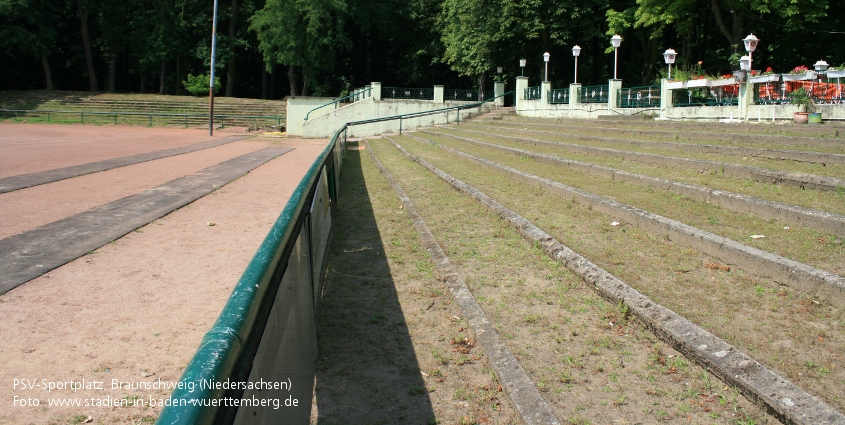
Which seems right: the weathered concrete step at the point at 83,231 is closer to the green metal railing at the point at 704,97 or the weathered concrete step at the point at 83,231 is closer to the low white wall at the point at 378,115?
the green metal railing at the point at 704,97

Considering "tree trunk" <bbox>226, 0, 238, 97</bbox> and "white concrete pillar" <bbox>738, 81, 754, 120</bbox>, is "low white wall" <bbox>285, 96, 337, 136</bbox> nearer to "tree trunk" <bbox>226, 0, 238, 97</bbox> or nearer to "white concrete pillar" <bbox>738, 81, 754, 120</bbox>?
"tree trunk" <bbox>226, 0, 238, 97</bbox>

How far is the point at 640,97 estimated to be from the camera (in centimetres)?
2334

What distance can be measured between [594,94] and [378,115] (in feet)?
55.3

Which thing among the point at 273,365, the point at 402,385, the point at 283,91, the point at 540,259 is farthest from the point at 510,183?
the point at 283,91

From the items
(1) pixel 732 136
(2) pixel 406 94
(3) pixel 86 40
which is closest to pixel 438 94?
(2) pixel 406 94

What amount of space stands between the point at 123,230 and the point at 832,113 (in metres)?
14.8

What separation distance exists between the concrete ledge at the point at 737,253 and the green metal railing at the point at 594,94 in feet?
58.7

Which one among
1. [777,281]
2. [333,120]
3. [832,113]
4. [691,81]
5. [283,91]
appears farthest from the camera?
[283,91]

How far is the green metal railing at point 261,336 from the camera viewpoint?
1.50 metres

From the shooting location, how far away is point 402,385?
4082 mm

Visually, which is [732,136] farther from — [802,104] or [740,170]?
[740,170]

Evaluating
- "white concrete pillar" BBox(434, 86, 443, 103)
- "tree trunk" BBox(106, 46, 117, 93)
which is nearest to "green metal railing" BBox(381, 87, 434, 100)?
"white concrete pillar" BBox(434, 86, 443, 103)

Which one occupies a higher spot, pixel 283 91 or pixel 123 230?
pixel 283 91

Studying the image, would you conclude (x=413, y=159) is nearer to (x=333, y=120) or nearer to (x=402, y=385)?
(x=402, y=385)
